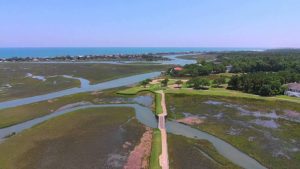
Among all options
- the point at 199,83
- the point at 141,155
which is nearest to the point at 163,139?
the point at 141,155

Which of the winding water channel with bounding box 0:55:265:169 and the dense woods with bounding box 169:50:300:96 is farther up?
the dense woods with bounding box 169:50:300:96

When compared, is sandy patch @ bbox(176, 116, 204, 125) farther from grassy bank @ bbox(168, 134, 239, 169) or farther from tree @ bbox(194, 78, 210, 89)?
tree @ bbox(194, 78, 210, 89)

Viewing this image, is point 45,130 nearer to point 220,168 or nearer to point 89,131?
point 89,131

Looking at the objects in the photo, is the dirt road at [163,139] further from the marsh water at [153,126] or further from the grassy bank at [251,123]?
the grassy bank at [251,123]

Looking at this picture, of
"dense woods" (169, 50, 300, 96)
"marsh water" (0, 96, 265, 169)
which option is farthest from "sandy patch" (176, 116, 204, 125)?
"dense woods" (169, 50, 300, 96)

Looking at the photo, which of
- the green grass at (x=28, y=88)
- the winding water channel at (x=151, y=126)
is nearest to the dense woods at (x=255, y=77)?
the winding water channel at (x=151, y=126)

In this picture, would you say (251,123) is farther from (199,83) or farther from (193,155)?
(199,83)
